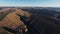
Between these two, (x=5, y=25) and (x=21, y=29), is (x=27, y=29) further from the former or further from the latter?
(x=5, y=25)

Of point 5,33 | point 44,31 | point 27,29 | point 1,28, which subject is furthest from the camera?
point 27,29

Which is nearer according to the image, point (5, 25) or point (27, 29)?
point (5, 25)

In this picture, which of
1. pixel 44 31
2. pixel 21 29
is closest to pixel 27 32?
pixel 21 29

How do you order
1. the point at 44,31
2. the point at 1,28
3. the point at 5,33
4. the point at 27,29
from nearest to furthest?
1. the point at 5,33
2. the point at 1,28
3. the point at 44,31
4. the point at 27,29

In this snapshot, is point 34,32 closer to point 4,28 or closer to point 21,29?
point 21,29

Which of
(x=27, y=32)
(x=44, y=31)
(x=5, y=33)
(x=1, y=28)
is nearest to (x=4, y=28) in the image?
(x=1, y=28)

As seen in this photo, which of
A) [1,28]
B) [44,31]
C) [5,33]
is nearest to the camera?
[5,33]

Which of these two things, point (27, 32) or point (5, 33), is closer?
point (5, 33)

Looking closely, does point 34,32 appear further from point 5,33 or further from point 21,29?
point 5,33
